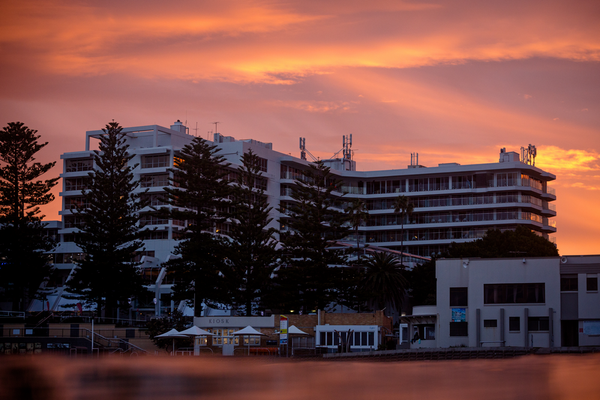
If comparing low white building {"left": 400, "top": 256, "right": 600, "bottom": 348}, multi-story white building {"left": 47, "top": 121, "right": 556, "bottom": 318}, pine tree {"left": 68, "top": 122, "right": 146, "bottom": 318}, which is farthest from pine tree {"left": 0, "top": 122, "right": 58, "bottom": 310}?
low white building {"left": 400, "top": 256, "right": 600, "bottom": 348}

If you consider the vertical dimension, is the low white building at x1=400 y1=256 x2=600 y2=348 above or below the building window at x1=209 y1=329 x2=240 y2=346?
above

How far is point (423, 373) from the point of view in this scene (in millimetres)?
32438

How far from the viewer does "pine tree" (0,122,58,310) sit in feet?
214

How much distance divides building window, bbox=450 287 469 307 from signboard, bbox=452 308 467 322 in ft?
1.07

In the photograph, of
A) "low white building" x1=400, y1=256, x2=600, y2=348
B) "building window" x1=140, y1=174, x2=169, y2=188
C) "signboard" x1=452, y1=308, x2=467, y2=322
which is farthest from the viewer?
"building window" x1=140, y1=174, x2=169, y2=188

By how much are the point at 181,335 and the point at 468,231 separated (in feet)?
201

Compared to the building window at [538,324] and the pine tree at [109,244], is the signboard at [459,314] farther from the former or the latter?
the pine tree at [109,244]

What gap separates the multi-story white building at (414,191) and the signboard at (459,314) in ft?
142

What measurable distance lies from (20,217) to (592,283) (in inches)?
1813

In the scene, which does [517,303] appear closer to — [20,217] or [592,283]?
[592,283]

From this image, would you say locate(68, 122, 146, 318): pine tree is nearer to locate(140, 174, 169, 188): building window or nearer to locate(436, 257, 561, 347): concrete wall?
locate(140, 174, 169, 188): building window

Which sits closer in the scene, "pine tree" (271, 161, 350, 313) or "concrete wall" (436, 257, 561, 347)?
"concrete wall" (436, 257, 561, 347)

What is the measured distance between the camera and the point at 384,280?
69938 mm

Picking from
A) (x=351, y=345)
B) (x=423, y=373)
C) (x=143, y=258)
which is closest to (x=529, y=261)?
(x=351, y=345)
